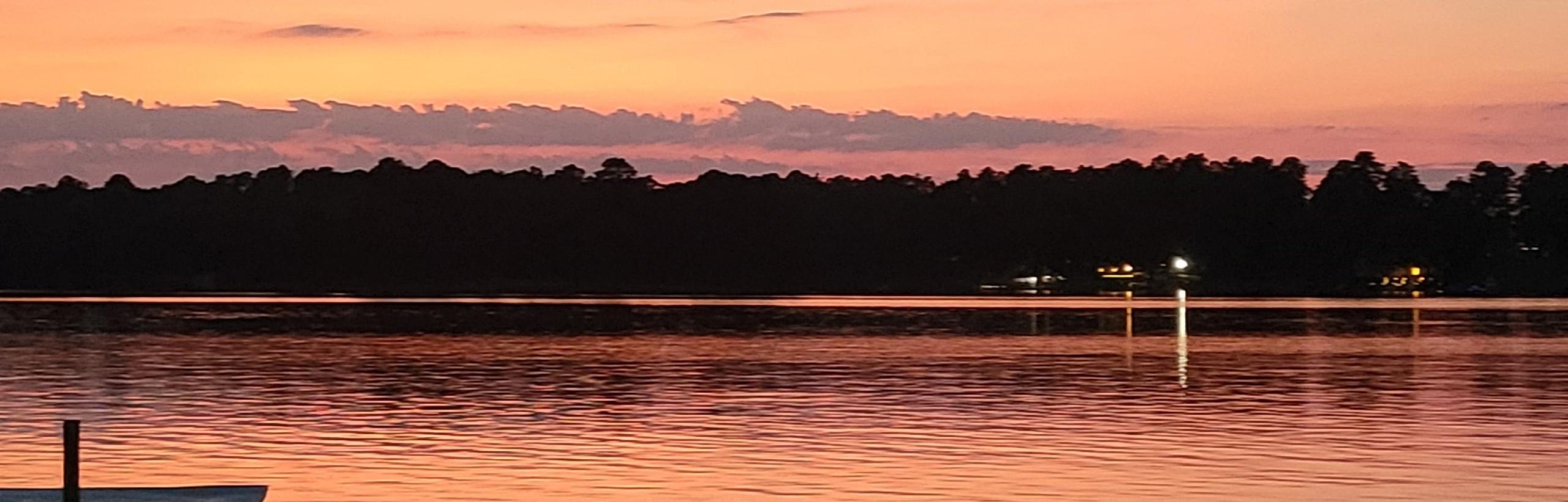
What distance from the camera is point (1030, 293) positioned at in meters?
192

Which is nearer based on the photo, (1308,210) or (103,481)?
(103,481)

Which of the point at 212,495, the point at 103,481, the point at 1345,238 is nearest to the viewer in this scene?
the point at 212,495

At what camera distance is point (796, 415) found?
33531 mm

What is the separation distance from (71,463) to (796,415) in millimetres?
17658

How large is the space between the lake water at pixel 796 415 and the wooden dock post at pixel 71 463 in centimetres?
520

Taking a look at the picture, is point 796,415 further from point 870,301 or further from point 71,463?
point 870,301

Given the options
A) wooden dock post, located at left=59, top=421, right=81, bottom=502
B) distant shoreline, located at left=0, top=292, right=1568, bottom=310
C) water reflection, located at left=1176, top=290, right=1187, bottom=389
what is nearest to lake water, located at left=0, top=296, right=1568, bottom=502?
water reflection, located at left=1176, top=290, right=1187, bottom=389

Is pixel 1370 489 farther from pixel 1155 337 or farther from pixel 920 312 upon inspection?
pixel 920 312

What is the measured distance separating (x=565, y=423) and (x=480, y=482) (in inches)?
309

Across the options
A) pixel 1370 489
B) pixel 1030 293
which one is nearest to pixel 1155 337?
pixel 1370 489

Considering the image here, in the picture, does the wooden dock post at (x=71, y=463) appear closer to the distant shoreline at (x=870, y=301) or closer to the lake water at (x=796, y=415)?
the lake water at (x=796, y=415)

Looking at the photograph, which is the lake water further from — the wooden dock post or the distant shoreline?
the distant shoreline

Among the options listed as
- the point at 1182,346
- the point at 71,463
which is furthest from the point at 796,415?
the point at 1182,346

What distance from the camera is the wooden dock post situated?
53.9ft
